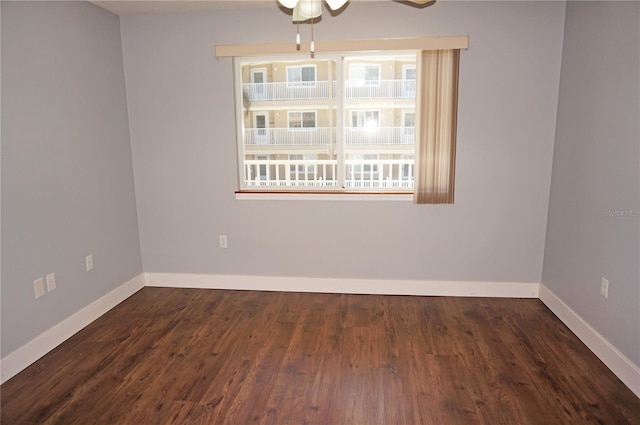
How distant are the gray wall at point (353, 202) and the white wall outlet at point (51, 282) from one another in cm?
108

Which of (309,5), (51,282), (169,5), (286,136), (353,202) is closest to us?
(309,5)

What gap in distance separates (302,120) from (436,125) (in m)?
1.13

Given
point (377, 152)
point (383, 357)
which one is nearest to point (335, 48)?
point (377, 152)

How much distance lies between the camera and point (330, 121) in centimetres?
340

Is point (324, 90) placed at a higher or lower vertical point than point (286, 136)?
higher

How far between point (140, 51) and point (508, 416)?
3697mm

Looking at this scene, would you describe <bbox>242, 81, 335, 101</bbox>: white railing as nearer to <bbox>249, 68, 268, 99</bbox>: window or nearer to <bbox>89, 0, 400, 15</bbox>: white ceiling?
<bbox>249, 68, 268, 99</bbox>: window

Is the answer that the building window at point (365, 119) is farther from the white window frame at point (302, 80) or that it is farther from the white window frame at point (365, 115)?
the white window frame at point (302, 80)

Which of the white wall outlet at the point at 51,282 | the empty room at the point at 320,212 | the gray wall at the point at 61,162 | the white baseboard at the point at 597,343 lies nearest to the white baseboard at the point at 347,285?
the empty room at the point at 320,212

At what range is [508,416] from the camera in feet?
6.41

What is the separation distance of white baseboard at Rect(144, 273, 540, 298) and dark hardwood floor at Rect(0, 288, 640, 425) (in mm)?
139

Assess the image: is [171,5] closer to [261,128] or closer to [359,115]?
[261,128]

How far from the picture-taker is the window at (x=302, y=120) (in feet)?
11.2

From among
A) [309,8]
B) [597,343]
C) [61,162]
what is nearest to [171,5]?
[61,162]
